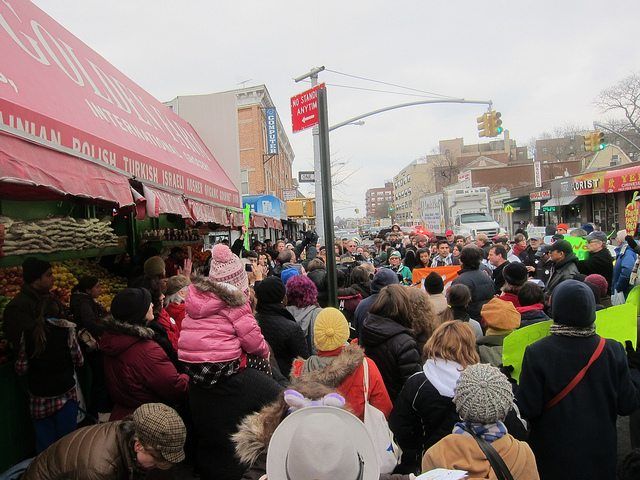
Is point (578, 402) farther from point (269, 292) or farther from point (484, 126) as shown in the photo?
point (484, 126)

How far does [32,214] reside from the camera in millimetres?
5344

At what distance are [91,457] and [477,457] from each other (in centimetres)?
186

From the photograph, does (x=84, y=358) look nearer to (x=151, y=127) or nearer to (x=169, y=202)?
(x=169, y=202)

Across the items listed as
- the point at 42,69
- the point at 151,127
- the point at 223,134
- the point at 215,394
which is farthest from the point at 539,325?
the point at 223,134

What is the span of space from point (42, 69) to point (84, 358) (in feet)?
9.30

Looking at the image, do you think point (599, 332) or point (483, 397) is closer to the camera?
point (483, 397)

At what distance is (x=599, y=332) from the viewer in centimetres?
375

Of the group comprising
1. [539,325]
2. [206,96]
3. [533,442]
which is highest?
[206,96]

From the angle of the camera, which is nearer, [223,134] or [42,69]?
[42,69]

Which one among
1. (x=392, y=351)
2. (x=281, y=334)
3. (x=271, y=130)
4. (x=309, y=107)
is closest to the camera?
(x=392, y=351)

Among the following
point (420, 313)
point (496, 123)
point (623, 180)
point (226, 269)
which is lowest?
point (420, 313)

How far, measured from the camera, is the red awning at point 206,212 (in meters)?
6.22

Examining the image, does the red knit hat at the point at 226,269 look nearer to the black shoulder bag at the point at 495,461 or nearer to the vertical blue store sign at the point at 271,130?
the black shoulder bag at the point at 495,461

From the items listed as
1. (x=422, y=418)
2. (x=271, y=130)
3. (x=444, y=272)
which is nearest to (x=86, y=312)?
(x=422, y=418)
